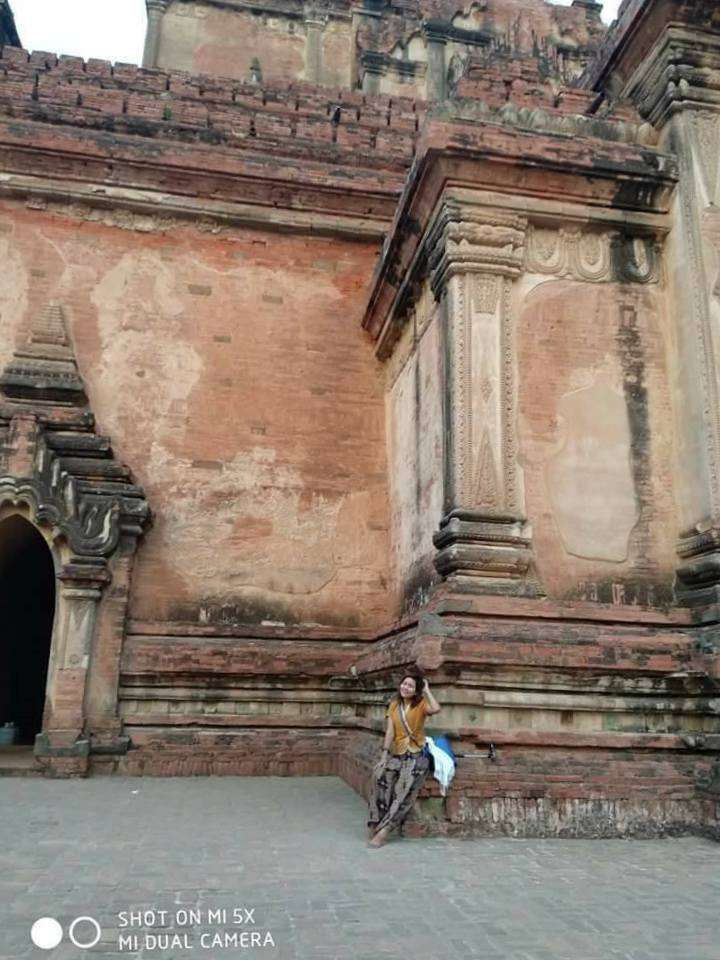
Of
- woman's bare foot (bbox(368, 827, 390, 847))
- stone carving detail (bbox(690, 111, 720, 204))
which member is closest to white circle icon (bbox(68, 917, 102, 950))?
woman's bare foot (bbox(368, 827, 390, 847))

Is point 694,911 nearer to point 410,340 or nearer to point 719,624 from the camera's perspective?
point 719,624

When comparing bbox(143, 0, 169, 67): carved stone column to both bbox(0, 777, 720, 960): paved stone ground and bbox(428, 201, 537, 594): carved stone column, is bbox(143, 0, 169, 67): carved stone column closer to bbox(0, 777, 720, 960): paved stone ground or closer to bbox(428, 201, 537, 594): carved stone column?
bbox(428, 201, 537, 594): carved stone column

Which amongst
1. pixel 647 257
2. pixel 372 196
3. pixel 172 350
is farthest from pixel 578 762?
pixel 372 196

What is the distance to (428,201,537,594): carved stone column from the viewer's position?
7.15 meters

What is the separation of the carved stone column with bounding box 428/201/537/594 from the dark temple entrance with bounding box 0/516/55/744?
7.88 meters

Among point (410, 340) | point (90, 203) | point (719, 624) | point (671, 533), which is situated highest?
point (90, 203)

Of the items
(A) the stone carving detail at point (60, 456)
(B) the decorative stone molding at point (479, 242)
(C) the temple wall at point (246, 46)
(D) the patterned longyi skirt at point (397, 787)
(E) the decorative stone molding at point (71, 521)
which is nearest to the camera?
(D) the patterned longyi skirt at point (397, 787)

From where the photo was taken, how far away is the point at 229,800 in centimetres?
762

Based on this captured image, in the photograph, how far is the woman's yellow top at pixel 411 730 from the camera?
20.2ft

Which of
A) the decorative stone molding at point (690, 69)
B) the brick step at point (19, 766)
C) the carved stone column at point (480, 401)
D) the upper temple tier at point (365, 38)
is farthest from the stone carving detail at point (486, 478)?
the upper temple tier at point (365, 38)

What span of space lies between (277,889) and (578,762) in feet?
9.33

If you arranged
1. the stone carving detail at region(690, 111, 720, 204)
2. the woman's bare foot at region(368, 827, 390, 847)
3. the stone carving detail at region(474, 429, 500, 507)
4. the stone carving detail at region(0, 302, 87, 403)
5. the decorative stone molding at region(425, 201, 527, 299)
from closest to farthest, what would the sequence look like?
the woman's bare foot at region(368, 827, 390, 847)
the stone carving detail at region(474, 429, 500, 507)
the decorative stone molding at region(425, 201, 527, 299)
the stone carving detail at region(690, 111, 720, 204)
the stone carving detail at region(0, 302, 87, 403)

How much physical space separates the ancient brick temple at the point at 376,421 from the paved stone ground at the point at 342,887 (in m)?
0.91

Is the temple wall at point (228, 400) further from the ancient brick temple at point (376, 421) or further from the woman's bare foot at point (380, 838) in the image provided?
the woman's bare foot at point (380, 838)
